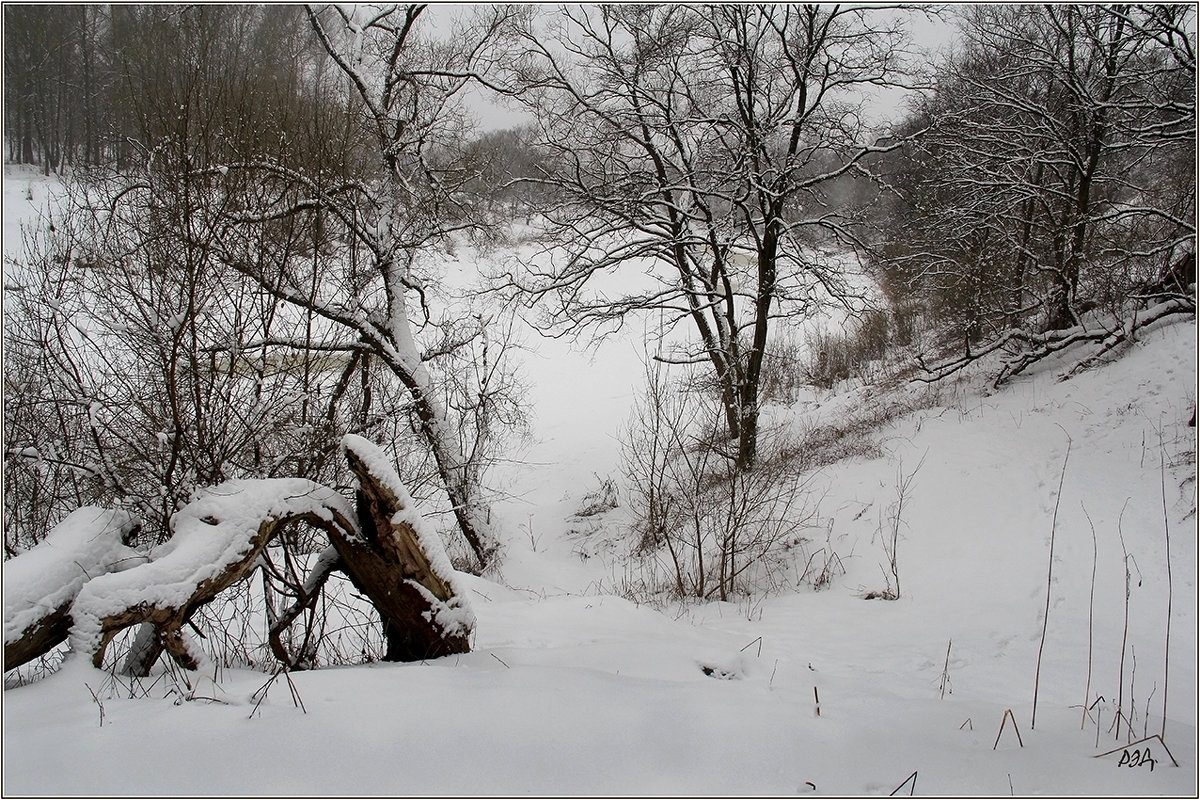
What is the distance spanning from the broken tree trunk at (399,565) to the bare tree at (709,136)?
19.8 ft

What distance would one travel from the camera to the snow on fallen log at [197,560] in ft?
9.39

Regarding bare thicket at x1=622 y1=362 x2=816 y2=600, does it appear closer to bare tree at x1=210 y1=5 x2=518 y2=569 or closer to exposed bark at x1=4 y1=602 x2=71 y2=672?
bare tree at x1=210 y1=5 x2=518 y2=569

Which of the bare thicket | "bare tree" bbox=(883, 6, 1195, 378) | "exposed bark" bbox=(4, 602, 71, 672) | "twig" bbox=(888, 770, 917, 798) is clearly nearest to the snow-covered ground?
"twig" bbox=(888, 770, 917, 798)

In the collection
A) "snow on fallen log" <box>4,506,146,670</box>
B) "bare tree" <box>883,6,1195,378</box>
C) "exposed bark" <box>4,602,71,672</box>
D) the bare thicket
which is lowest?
the bare thicket

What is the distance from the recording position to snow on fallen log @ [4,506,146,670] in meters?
2.85

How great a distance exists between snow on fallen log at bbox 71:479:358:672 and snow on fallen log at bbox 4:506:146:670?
165mm

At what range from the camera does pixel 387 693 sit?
2.76 metres

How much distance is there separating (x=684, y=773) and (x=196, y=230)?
15.8ft

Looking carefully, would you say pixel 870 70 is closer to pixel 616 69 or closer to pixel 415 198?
pixel 616 69

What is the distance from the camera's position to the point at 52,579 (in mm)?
2973

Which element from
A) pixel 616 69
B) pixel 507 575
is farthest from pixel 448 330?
pixel 616 69

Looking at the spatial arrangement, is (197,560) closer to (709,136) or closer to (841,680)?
(841,680)

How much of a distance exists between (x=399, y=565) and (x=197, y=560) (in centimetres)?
97

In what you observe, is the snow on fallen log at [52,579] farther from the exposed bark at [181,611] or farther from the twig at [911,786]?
the twig at [911,786]
